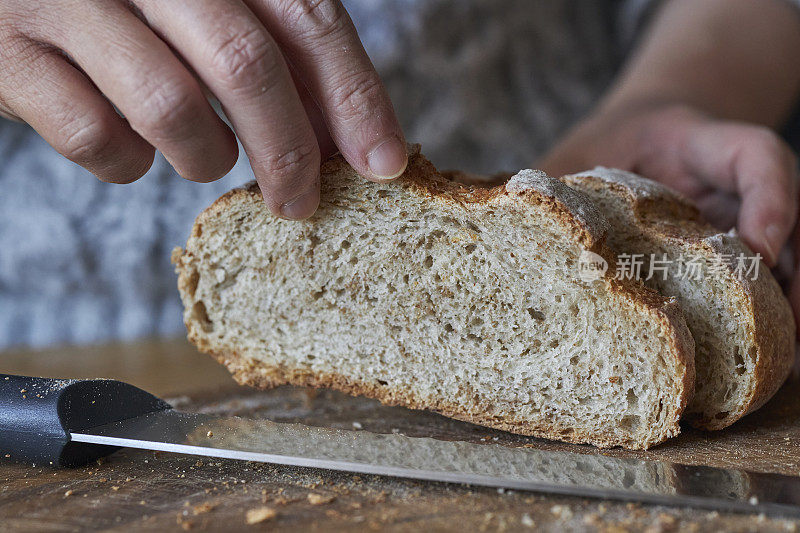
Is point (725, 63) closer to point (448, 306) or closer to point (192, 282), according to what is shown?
point (448, 306)

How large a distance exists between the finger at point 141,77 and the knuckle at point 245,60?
74 millimetres

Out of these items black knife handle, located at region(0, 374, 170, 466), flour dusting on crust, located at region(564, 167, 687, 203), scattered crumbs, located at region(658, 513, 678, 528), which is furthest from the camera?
flour dusting on crust, located at region(564, 167, 687, 203)

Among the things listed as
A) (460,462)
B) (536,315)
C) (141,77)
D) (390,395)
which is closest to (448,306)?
(536,315)

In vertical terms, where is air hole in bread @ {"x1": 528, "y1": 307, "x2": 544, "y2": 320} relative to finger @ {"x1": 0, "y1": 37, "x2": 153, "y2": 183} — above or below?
below

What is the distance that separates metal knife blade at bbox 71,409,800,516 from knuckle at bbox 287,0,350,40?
0.95 m

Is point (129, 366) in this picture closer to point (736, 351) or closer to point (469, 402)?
point (469, 402)

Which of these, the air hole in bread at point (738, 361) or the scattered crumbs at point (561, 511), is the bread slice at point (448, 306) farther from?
the scattered crumbs at point (561, 511)

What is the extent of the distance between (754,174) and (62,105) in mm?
2144

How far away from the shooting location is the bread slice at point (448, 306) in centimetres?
170

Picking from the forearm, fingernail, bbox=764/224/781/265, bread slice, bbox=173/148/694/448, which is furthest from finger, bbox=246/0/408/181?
the forearm

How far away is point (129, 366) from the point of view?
9.25ft

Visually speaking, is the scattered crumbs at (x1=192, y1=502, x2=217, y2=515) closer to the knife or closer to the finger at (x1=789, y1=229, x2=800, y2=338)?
the knife

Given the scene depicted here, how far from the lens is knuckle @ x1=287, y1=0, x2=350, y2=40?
1498 mm

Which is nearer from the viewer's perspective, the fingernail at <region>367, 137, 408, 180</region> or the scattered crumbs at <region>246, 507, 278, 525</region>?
the scattered crumbs at <region>246, 507, 278, 525</region>
